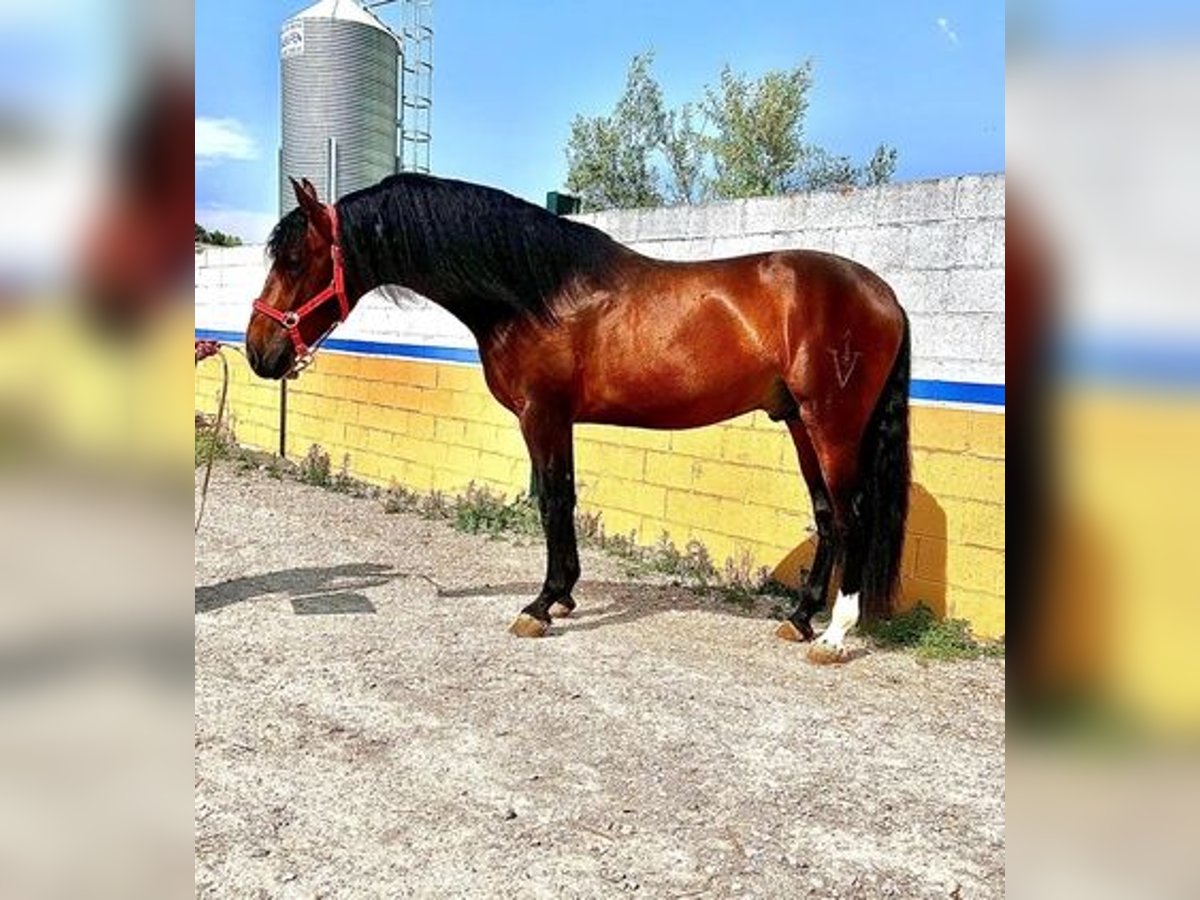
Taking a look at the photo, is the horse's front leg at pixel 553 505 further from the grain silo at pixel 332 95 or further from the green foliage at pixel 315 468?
the grain silo at pixel 332 95

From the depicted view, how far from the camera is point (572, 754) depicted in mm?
2588

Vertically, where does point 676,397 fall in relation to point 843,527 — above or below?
above

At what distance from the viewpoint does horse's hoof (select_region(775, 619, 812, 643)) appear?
368 centimetres

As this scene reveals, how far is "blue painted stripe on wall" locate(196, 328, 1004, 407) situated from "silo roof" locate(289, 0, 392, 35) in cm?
357

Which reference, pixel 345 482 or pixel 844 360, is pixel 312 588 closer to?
pixel 844 360

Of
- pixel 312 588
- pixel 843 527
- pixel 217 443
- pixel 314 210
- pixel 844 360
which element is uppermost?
pixel 314 210

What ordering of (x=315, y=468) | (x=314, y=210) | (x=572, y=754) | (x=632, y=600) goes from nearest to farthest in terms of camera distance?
(x=572, y=754)
(x=314, y=210)
(x=632, y=600)
(x=315, y=468)

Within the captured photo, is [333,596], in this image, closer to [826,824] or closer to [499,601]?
[499,601]

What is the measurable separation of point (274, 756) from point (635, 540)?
282 centimetres

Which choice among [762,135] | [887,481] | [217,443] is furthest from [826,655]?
[762,135]

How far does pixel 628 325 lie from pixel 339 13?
784 cm

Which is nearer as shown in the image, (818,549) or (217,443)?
(818,549)
